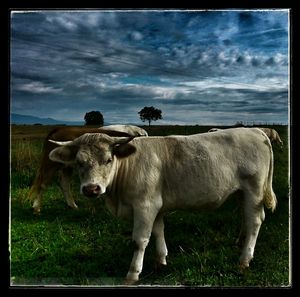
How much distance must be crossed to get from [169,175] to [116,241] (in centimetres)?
134

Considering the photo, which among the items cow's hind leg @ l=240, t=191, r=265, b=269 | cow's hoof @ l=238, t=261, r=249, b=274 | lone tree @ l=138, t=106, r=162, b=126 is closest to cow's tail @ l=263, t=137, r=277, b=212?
cow's hind leg @ l=240, t=191, r=265, b=269

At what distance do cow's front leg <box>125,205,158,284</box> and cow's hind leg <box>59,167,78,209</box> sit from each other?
4.61 feet

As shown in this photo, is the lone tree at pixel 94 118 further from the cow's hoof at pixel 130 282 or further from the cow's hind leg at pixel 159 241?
the cow's hoof at pixel 130 282

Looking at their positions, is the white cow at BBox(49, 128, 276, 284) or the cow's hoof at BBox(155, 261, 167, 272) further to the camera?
the cow's hoof at BBox(155, 261, 167, 272)

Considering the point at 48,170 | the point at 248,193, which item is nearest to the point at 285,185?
the point at 248,193

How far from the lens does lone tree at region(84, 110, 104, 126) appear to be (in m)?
6.67

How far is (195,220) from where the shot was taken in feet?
22.7

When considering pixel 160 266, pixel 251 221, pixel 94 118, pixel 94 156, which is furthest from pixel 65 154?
pixel 251 221

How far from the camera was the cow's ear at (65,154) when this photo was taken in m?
5.96

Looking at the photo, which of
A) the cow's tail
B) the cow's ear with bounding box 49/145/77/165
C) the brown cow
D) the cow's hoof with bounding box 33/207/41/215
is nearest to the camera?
the cow's ear with bounding box 49/145/77/165

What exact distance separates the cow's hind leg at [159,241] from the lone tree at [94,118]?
1.46 m

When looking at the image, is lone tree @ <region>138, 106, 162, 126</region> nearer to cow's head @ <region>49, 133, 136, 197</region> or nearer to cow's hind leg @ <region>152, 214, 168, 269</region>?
cow's head @ <region>49, 133, 136, 197</region>

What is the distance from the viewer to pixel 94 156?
575 cm

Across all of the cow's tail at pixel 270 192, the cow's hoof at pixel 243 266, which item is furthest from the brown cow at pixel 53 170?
the cow's hoof at pixel 243 266
